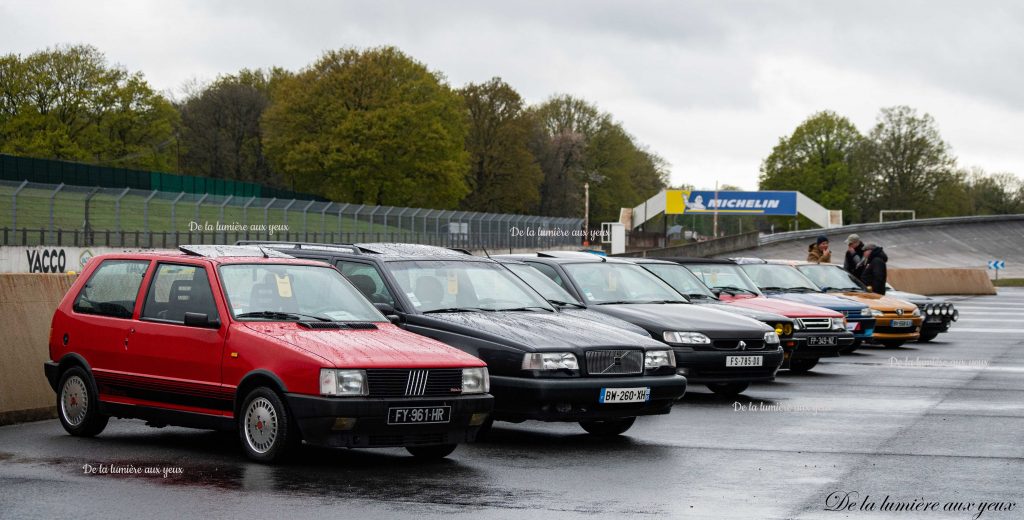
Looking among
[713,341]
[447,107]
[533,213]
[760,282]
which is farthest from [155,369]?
[533,213]

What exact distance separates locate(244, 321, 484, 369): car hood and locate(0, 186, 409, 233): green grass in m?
24.0

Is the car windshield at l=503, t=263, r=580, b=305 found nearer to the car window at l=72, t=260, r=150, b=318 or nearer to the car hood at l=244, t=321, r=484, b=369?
the car hood at l=244, t=321, r=484, b=369

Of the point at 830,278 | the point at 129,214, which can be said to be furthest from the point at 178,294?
the point at 129,214

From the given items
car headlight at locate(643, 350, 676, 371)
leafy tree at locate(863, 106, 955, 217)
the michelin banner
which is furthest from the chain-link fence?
leafy tree at locate(863, 106, 955, 217)

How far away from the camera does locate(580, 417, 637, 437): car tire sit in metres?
11.3

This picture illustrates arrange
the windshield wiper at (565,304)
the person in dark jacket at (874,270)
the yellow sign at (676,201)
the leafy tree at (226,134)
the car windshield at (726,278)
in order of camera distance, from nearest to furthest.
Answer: the windshield wiper at (565,304), the car windshield at (726,278), the person in dark jacket at (874,270), the yellow sign at (676,201), the leafy tree at (226,134)

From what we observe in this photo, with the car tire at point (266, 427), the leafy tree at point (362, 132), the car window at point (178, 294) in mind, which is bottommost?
the car tire at point (266, 427)

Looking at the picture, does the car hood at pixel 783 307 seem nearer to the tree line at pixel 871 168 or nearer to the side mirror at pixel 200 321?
the side mirror at pixel 200 321

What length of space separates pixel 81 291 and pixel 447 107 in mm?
80209

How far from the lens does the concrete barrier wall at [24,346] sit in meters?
11.4

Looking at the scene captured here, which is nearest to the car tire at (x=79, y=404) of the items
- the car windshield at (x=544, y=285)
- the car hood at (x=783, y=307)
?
the car windshield at (x=544, y=285)

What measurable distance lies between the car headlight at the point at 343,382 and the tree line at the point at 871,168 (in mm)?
112786

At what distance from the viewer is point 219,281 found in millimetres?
9641

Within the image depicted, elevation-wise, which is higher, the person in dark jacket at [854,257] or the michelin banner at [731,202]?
the michelin banner at [731,202]
